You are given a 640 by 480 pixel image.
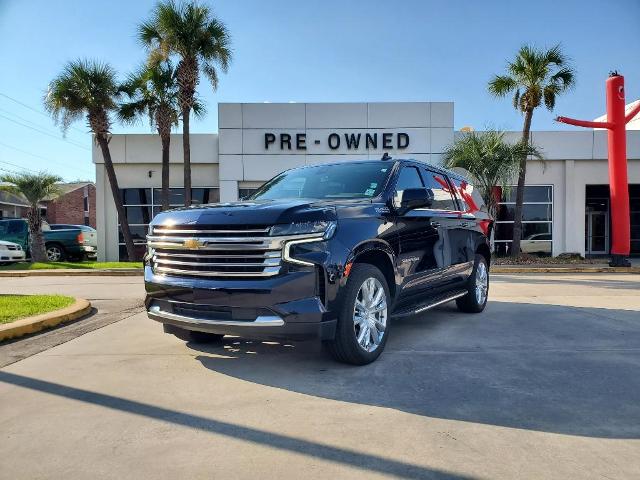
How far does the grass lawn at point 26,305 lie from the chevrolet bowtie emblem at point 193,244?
11.0 feet

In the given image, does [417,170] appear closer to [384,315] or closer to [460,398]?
[384,315]

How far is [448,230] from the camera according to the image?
5965 mm

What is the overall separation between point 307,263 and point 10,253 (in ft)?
60.2

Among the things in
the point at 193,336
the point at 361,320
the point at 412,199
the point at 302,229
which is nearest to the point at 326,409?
the point at 361,320

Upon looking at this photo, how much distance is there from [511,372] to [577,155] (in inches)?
757

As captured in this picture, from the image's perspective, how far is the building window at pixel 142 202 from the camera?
69.7 feet

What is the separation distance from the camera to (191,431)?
3064 mm

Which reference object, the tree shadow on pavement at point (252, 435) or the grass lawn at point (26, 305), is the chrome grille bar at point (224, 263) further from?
the grass lawn at point (26, 305)

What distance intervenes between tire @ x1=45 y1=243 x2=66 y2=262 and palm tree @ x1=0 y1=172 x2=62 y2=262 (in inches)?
22.3

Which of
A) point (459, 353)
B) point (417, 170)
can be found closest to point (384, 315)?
point (459, 353)

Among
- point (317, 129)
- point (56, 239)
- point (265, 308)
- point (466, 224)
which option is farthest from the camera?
point (317, 129)

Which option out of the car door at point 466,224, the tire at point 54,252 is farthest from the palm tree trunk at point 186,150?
the car door at point 466,224

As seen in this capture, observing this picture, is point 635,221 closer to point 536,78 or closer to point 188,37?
point 536,78

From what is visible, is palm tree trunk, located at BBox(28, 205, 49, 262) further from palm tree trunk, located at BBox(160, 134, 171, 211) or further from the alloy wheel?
the alloy wheel
